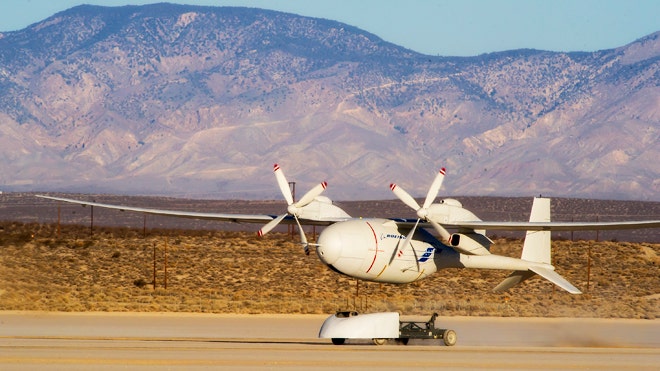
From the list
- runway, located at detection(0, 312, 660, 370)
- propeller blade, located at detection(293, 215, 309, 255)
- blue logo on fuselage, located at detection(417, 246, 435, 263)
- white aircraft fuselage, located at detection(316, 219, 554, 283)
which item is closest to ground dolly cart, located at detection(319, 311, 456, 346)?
runway, located at detection(0, 312, 660, 370)

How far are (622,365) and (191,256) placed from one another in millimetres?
51301

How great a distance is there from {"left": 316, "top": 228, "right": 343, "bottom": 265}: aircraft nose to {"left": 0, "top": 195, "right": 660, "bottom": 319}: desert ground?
18472 mm

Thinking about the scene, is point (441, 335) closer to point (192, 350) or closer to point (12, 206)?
point (192, 350)

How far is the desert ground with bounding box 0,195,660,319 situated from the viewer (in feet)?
210

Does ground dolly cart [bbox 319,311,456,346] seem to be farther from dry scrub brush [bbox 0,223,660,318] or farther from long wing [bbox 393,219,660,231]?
dry scrub brush [bbox 0,223,660,318]

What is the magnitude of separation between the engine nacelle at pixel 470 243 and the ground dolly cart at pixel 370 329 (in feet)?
14.8

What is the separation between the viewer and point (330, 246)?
43688 mm

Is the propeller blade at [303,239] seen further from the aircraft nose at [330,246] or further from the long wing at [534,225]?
the long wing at [534,225]

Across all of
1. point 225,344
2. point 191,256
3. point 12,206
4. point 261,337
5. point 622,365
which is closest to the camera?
point 622,365

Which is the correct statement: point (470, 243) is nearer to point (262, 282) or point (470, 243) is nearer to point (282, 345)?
point (282, 345)

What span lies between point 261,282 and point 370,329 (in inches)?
1384

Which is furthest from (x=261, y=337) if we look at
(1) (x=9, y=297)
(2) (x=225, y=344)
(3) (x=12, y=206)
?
(3) (x=12, y=206)

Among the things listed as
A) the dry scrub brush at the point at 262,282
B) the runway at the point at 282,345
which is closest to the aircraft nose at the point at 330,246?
the runway at the point at 282,345

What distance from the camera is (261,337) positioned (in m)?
47.8
